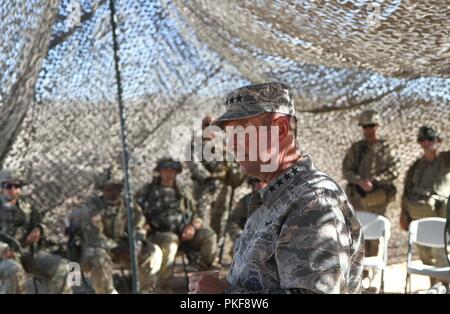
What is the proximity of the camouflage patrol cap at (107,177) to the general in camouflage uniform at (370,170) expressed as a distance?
2025 mm

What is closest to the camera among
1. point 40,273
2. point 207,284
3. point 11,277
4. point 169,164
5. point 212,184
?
point 207,284

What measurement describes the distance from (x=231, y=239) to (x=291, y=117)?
4.53 metres

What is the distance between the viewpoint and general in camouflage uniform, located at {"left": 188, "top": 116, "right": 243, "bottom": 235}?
6145mm

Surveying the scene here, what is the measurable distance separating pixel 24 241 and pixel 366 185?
9.37ft

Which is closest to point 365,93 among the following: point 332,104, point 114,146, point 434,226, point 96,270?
point 332,104

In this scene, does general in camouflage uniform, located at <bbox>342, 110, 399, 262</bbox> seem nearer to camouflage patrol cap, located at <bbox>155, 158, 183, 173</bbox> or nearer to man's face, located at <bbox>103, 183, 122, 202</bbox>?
camouflage patrol cap, located at <bbox>155, 158, 183, 173</bbox>

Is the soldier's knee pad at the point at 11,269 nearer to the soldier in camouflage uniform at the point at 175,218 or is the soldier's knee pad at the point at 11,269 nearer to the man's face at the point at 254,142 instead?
the soldier in camouflage uniform at the point at 175,218

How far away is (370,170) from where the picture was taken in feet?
18.7

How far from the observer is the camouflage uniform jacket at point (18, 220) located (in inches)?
193

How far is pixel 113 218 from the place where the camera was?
5.23 m

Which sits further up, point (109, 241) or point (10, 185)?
point (10, 185)

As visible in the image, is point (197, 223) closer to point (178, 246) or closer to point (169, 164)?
point (178, 246)

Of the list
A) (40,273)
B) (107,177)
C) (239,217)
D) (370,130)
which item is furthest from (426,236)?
(40,273)
